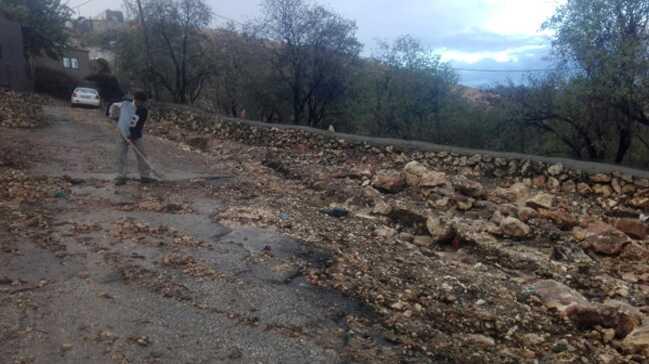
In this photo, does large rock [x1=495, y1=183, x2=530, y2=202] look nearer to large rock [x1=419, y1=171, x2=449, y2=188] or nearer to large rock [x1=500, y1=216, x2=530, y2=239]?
large rock [x1=419, y1=171, x2=449, y2=188]

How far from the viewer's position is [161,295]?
12.7 feet

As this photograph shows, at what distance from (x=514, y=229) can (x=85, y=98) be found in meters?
22.3

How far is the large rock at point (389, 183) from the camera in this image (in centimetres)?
848

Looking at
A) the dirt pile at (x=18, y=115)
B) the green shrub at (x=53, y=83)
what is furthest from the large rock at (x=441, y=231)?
the green shrub at (x=53, y=83)

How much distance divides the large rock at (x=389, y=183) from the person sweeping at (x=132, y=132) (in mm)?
3662

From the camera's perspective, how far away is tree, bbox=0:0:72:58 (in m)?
24.7

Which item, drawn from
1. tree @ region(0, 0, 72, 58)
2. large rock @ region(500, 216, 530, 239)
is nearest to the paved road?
large rock @ region(500, 216, 530, 239)

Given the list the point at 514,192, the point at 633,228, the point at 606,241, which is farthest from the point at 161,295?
the point at 514,192

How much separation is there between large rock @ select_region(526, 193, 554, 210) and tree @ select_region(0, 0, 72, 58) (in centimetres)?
2528

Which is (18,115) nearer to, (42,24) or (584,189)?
(584,189)

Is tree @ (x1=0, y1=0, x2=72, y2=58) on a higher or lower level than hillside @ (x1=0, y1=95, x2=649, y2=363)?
higher

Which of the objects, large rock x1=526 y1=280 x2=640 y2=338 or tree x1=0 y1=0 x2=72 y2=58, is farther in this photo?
tree x1=0 y1=0 x2=72 y2=58

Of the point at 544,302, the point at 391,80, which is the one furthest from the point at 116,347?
the point at 391,80

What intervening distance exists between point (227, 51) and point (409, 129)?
8.91 metres
